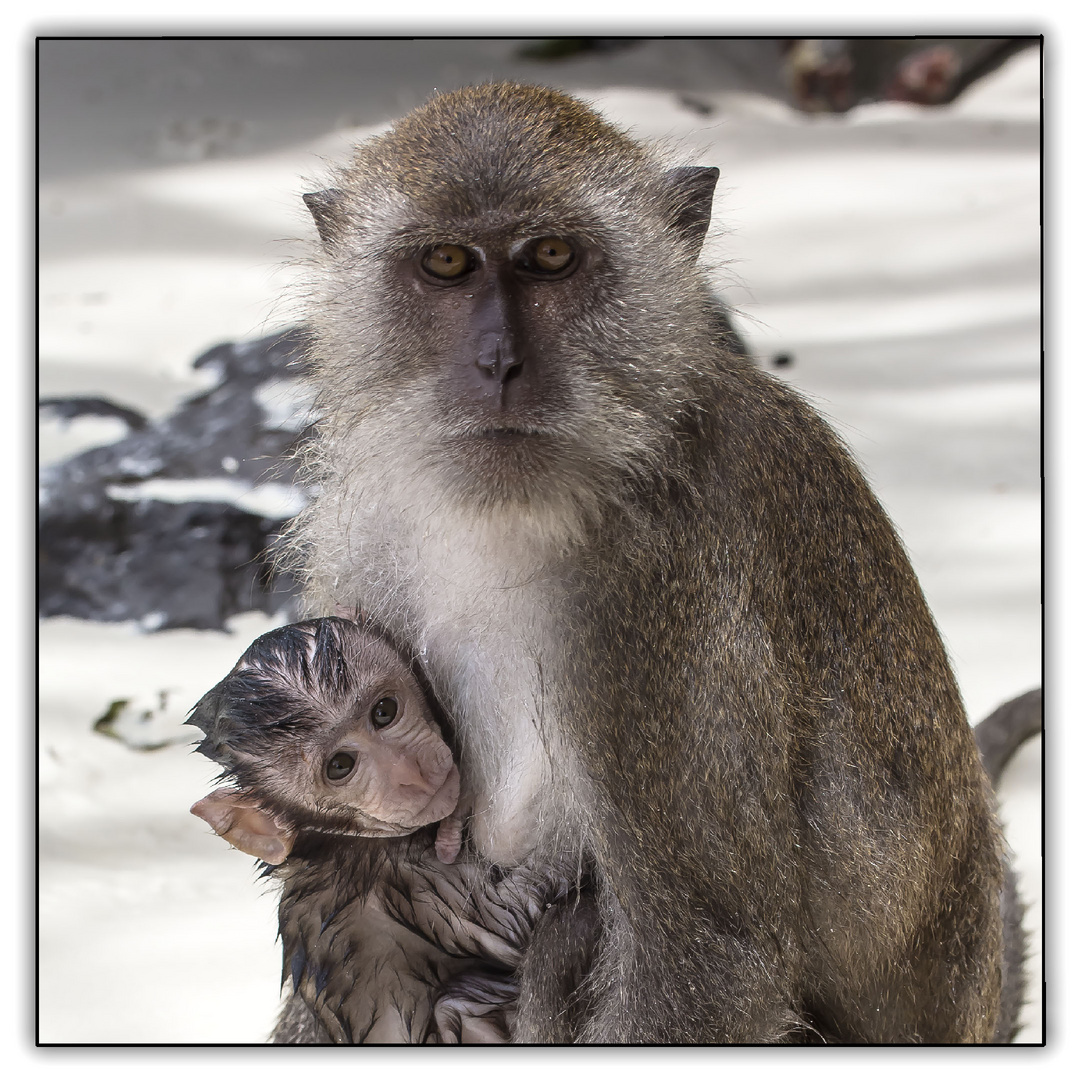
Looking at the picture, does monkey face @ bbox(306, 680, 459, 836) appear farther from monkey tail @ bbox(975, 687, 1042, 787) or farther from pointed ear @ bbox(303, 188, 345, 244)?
monkey tail @ bbox(975, 687, 1042, 787)

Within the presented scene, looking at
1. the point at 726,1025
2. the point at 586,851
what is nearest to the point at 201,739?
the point at 586,851

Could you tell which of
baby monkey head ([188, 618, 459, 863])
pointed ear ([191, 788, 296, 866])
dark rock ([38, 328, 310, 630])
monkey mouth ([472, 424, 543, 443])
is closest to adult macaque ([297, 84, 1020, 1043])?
monkey mouth ([472, 424, 543, 443])

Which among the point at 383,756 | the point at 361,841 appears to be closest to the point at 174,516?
the point at 361,841

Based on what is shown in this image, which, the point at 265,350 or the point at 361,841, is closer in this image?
the point at 361,841

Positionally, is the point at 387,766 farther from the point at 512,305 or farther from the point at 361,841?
the point at 512,305

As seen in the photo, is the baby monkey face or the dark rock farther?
the dark rock

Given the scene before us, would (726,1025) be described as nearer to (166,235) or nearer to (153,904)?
(153,904)

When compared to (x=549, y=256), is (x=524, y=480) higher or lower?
lower

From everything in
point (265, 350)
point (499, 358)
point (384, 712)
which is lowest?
point (384, 712)
